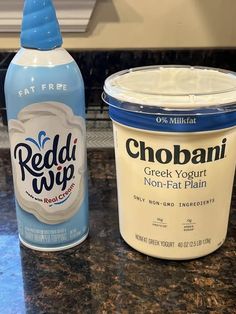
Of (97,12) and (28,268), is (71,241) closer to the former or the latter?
(28,268)

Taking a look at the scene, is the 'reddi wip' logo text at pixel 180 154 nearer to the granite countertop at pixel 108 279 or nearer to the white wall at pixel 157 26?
the granite countertop at pixel 108 279

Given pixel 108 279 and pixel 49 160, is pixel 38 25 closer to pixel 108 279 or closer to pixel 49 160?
pixel 49 160

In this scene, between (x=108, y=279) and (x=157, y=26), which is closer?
(x=108, y=279)

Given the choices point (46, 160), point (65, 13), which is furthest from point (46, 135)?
point (65, 13)

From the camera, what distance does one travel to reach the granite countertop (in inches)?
23.9

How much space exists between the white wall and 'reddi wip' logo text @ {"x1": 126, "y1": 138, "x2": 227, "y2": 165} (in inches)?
24.8

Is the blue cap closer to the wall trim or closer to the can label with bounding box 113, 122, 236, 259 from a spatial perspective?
the can label with bounding box 113, 122, 236, 259

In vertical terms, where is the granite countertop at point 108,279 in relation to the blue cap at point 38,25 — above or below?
below

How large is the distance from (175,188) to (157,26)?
2.15 ft

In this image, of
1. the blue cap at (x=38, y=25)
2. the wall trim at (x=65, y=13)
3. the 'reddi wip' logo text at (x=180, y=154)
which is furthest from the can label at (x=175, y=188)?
the wall trim at (x=65, y=13)

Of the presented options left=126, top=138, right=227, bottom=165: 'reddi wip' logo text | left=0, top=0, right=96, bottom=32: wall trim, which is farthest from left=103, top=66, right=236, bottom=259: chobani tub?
left=0, top=0, right=96, bottom=32: wall trim

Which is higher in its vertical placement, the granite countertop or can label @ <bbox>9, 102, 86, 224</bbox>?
can label @ <bbox>9, 102, 86, 224</bbox>

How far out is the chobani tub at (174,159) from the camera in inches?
23.4

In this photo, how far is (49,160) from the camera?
65 cm
